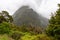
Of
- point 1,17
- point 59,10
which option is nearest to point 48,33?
point 59,10

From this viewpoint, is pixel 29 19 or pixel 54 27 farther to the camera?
pixel 29 19

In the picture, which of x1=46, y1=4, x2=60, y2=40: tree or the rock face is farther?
the rock face

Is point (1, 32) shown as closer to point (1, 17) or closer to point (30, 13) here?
point (1, 17)

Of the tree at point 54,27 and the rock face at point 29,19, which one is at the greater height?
the rock face at point 29,19

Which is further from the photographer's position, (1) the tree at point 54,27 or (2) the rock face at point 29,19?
(2) the rock face at point 29,19

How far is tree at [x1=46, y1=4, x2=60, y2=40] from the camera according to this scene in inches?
729

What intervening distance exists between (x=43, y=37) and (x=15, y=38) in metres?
3.68

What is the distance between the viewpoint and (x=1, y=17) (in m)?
31.8

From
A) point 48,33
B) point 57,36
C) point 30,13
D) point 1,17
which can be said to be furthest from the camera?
point 30,13

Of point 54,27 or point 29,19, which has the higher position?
point 29,19

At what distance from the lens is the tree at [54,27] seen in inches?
729

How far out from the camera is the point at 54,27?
1875cm

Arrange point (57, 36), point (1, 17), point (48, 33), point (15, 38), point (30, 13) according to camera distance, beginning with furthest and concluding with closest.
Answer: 1. point (30, 13)
2. point (1, 17)
3. point (15, 38)
4. point (48, 33)
5. point (57, 36)

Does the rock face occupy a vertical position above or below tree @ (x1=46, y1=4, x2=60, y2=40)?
above
